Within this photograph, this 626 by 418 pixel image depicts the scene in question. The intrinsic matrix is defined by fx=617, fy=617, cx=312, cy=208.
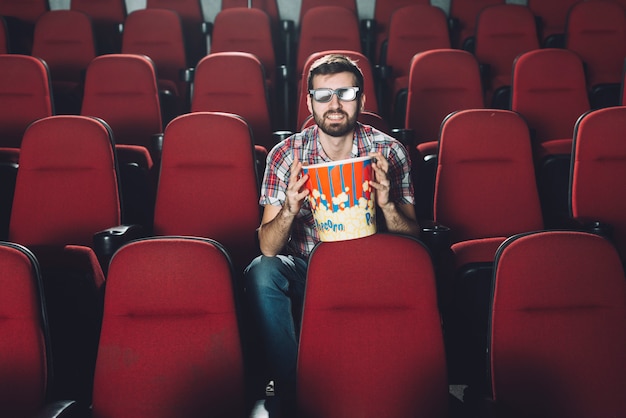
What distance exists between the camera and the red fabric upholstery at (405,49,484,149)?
1747 millimetres

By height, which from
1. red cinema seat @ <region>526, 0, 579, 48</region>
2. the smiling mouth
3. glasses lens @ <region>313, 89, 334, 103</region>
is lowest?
→ the smiling mouth

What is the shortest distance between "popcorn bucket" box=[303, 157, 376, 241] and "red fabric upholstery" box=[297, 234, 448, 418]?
0.26 feet

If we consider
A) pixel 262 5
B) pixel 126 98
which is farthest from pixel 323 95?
pixel 262 5

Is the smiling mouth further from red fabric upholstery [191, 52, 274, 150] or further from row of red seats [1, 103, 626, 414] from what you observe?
red fabric upholstery [191, 52, 274, 150]

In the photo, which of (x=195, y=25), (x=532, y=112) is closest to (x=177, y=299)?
(x=532, y=112)

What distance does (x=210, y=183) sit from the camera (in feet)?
4.02

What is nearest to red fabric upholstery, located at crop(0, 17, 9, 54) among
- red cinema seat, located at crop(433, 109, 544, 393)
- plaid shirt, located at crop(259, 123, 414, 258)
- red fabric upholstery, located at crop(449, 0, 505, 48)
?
plaid shirt, located at crop(259, 123, 414, 258)

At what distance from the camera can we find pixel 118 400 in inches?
30.2

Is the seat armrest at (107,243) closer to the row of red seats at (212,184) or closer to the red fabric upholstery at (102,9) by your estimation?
the row of red seats at (212,184)

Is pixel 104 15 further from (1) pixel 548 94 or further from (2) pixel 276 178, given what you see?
(2) pixel 276 178

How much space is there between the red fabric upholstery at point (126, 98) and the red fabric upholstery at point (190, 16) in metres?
1.01

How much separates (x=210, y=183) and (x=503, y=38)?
5.28 ft

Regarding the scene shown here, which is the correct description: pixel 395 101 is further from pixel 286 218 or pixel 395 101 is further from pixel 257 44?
pixel 286 218

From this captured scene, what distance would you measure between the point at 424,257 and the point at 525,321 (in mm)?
152
